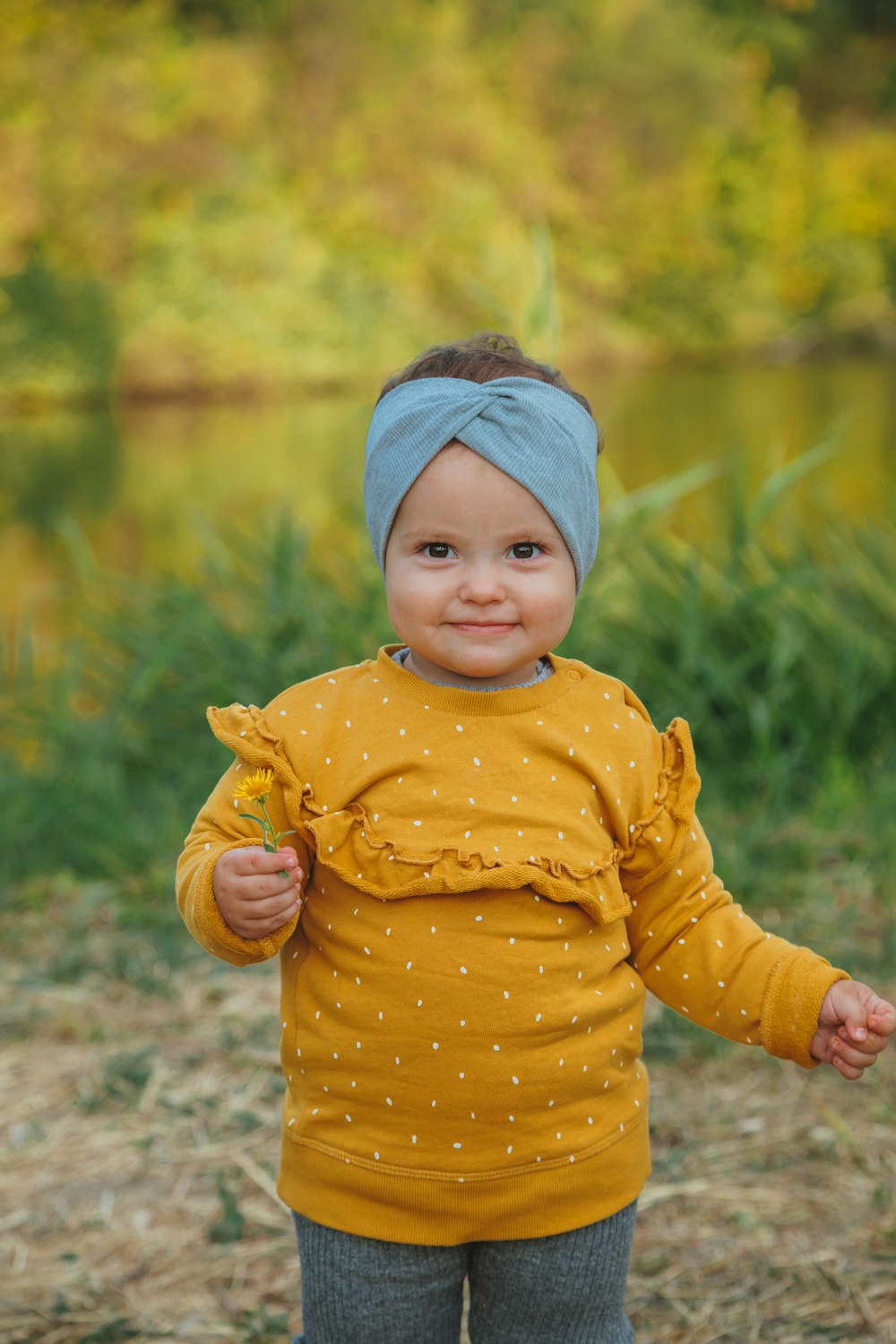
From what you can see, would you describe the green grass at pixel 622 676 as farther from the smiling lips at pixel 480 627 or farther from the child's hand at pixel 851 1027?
the smiling lips at pixel 480 627

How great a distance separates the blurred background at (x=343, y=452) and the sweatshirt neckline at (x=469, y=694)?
0.97 metres

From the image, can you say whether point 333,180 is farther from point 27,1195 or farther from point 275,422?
point 27,1195

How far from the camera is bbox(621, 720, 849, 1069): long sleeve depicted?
1.37 m

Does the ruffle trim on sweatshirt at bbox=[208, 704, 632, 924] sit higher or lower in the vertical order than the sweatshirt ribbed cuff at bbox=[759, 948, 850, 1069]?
higher

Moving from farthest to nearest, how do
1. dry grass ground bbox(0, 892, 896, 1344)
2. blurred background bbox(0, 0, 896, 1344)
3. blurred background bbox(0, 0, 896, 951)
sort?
1. blurred background bbox(0, 0, 896, 951)
2. blurred background bbox(0, 0, 896, 1344)
3. dry grass ground bbox(0, 892, 896, 1344)

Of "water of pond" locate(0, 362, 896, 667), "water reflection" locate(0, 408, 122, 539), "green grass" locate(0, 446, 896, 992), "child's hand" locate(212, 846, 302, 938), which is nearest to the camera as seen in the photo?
"child's hand" locate(212, 846, 302, 938)

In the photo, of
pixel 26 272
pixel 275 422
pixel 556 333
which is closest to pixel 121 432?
pixel 275 422

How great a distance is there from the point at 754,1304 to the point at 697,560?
2680mm

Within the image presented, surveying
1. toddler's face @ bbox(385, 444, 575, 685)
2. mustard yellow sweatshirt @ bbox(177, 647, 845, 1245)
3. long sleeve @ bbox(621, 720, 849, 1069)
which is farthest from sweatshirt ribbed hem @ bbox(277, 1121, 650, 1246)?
toddler's face @ bbox(385, 444, 575, 685)

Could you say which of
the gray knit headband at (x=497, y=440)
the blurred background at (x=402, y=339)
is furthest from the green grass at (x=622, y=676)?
the gray knit headband at (x=497, y=440)

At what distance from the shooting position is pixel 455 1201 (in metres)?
1.32

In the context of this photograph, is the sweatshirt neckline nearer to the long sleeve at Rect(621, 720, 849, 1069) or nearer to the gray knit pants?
the long sleeve at Rect(621, 720, 849, 1069)

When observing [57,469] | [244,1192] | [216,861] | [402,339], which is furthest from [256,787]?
[402,339]

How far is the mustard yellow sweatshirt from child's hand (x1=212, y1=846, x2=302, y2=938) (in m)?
0.03
